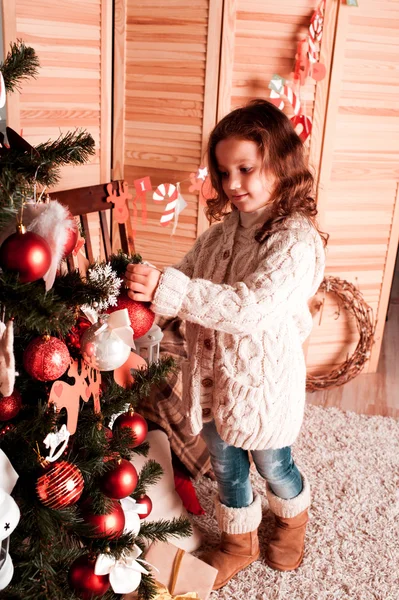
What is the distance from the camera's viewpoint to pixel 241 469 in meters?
1.41

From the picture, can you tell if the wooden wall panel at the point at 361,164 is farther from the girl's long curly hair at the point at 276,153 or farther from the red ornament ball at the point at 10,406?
the red ornament ball at the point at 10,406

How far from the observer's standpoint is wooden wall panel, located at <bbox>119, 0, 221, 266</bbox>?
204cm

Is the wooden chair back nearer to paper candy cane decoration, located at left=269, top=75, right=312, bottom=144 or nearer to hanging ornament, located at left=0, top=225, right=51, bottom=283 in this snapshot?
paper candy cane decoration, located at left=269, top=75, right=312, bottom=144

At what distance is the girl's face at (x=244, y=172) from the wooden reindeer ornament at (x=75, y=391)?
1.67ft

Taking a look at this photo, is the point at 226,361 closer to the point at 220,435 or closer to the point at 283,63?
the point at 220,435

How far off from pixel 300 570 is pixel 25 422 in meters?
0.96

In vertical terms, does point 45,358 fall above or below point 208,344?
above

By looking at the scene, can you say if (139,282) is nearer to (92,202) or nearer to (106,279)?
(106,279)

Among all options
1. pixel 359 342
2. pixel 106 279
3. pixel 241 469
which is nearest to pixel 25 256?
pixel 106 279

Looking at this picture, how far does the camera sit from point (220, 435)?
1304 millimetres

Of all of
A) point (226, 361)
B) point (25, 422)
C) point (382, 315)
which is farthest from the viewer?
point (382, 315)

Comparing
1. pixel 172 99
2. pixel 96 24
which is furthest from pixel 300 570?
pixel 96 24

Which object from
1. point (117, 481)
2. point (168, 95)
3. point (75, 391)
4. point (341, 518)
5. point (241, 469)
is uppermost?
point (168, 95)

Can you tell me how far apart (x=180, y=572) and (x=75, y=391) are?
2.42ft
